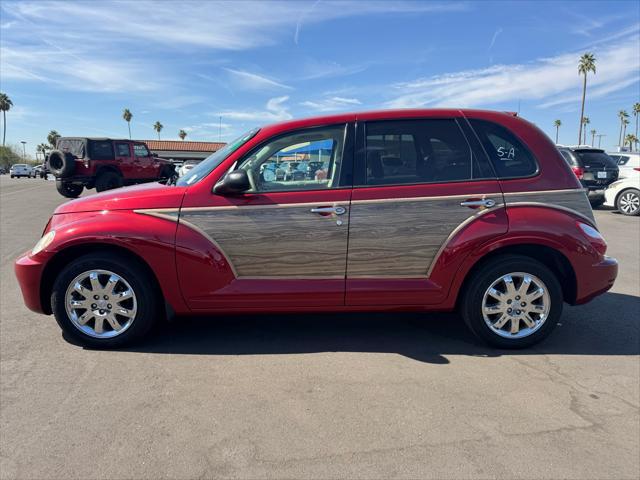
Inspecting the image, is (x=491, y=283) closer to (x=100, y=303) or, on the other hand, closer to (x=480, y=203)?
(x=480, y=203)

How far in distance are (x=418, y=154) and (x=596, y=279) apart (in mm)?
1760

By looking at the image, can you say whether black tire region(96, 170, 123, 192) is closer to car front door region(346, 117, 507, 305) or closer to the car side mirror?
the car side mirror

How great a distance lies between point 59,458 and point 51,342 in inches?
66.0

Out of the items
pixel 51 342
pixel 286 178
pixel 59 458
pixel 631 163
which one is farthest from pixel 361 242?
pixel 631 163

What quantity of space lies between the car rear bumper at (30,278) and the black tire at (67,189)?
43.8 feet

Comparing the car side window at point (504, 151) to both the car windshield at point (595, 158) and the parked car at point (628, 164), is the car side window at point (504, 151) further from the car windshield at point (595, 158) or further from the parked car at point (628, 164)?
the parked car at point (628, 164)

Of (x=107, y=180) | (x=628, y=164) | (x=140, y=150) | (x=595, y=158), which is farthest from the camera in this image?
(x=140, y=150)

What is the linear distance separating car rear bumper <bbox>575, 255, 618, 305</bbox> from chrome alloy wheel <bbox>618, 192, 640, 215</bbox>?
10.5 meters

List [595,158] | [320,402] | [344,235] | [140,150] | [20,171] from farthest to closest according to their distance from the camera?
[20,171]
[140,150]
[595,158]
[344,235]
[320,402]

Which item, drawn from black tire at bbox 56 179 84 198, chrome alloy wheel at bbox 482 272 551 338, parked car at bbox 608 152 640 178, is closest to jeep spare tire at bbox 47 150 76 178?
black tire at bbox 56 179 84 198

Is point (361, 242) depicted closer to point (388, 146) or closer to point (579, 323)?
point (388, 146)

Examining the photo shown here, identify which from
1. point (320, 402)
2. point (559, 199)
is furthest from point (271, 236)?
point (559, 199)

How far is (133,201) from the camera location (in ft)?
11.7

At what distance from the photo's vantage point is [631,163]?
14.4 metres
